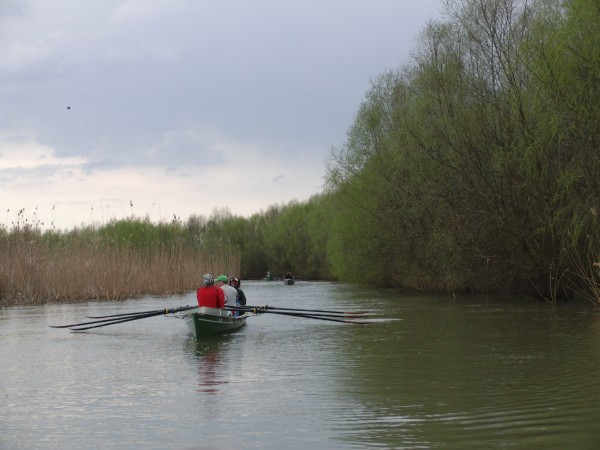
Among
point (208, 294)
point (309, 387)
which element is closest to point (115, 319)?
point (208, 294)

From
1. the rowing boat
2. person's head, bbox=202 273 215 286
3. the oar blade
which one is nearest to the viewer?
the rowing boat

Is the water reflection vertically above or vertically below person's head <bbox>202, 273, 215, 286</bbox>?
below

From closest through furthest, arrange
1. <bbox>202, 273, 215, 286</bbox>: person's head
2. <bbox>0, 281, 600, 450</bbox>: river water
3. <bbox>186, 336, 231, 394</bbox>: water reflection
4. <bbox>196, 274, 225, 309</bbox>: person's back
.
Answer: <bbox>0, 281, 600, 450</bbox>: river water → <bbox>186, 336, 231, 394</bbox>: water reflection → <bbox>202, 273, 215, 286</bbox>: person's head → <bbox>196, 274, 225, 309</bbox>: person's back

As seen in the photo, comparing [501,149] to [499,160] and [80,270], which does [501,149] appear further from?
[80,270]

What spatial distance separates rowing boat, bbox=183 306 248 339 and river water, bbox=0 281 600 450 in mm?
328

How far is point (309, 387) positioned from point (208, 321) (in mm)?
6894

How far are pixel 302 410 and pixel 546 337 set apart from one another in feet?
28.8

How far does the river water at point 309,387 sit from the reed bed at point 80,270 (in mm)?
7950

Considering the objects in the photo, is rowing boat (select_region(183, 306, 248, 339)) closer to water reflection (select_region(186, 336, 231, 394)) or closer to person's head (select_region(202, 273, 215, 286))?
water reflection (select_region(186, 336, 231, 394))

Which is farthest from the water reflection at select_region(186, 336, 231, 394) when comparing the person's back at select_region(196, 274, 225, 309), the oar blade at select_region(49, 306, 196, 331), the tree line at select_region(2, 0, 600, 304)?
the tree line at select_region(2, 0, 600, 304)

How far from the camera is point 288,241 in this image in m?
74.7

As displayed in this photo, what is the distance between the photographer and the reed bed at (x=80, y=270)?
27.0m

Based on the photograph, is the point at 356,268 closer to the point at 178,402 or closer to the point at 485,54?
the point at 485,54

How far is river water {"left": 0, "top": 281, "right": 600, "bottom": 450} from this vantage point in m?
8.09
